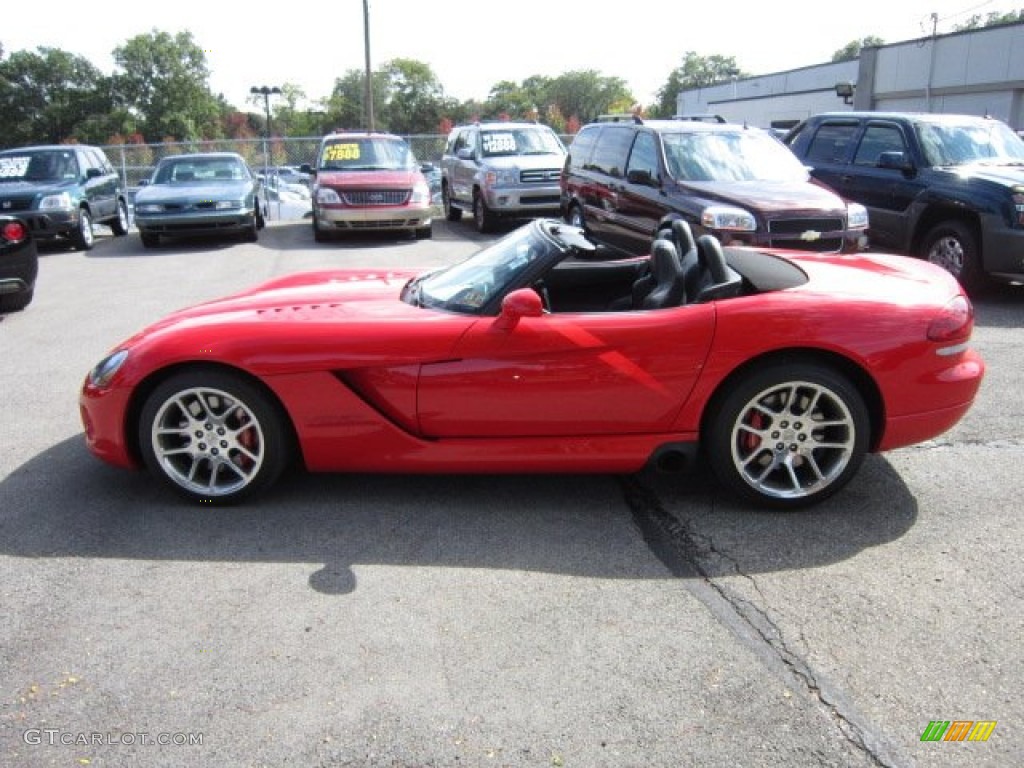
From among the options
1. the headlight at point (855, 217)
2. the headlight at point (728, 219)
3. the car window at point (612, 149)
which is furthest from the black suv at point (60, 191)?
the headlight at point (855, 217)

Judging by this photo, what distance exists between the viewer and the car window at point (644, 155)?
9477mm

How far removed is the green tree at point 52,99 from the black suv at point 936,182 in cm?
8130

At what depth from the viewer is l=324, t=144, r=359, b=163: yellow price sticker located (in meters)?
15.0

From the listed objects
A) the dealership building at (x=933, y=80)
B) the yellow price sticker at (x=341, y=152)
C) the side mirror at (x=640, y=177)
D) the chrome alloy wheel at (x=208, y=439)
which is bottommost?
the chrome alloy wheel at (x=208, y=439)

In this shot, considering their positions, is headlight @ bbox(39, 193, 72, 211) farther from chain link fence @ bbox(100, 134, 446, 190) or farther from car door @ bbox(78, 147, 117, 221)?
chain link fence @ bbox(100, 134, 446, 190)

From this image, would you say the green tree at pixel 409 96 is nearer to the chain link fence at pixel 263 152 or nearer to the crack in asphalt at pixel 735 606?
the chain link fence at pixel 263 152

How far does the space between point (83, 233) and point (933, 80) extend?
31557 millimetres

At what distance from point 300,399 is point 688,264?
186cm

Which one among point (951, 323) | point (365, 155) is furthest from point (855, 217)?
point (365, 155)

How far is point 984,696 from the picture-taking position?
2.62 meters

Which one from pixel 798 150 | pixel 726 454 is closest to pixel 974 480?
pixel 726 454

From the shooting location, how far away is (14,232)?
852 cm

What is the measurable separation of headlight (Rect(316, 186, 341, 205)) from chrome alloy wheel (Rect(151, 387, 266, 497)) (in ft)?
34.3

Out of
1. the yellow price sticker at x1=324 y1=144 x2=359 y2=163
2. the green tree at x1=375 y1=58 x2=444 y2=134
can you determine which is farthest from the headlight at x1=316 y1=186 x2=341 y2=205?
the green tree at x1=375 y1=58 x2=444 y2=134
